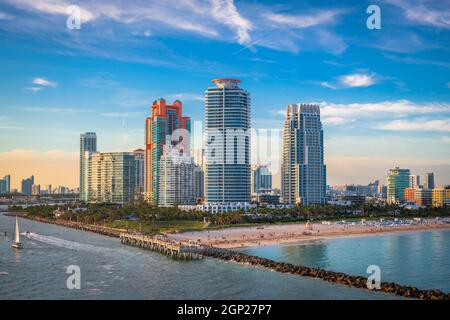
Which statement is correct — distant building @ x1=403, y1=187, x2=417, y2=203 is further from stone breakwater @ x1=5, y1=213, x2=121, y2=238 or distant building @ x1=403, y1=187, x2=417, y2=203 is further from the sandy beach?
stone breakwater @ x1=5, y1=213, x2=121, y2=238

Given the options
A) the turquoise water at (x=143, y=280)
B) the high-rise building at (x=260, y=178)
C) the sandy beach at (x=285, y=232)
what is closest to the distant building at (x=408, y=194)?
the high-rise building at (x=260, y=178)

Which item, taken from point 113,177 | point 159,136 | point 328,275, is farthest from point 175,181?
point 328,275

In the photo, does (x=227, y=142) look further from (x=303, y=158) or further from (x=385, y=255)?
(x=385, y=255)

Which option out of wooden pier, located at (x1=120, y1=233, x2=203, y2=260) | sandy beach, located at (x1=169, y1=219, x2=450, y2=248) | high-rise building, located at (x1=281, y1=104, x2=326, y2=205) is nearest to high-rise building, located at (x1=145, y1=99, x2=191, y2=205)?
high-rise building, located at (x1=281, y1=104, x2=326, y2=205)

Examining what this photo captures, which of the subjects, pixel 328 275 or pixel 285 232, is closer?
pixel 328 275

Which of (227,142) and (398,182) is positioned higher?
(227,142)

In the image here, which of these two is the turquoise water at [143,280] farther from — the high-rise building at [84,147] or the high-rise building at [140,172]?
the high-rise building at [84,147]

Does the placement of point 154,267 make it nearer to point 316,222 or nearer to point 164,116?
point 316,222
